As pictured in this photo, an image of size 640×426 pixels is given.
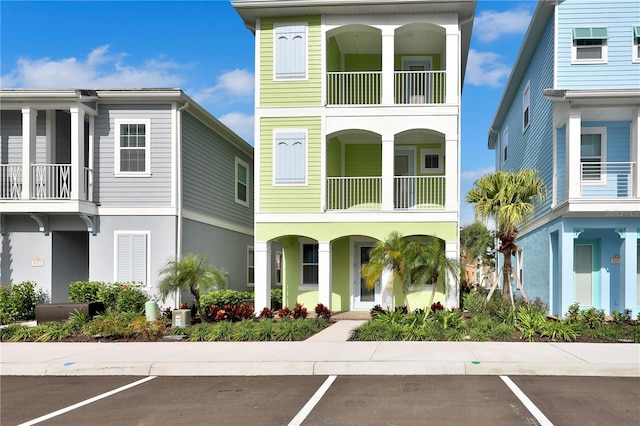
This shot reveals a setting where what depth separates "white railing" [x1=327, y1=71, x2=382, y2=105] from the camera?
19.1 meters

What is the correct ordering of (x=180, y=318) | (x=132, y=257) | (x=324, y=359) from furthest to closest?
(x=132, y=257), (x=180, y=318), (x=324, y=359)

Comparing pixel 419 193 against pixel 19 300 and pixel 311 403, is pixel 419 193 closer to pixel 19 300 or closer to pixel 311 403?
pixel 311 403

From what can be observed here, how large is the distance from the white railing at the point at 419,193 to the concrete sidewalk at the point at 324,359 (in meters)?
7.35

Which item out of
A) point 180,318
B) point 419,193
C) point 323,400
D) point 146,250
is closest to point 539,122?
point 419,193

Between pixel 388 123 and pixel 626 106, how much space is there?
6742 millimetres

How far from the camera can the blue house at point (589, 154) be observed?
16156 mm

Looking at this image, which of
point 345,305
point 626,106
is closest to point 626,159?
point 626,106

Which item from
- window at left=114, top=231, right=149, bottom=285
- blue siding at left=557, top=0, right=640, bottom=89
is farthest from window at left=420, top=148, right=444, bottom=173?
window at left=114, top=231, right=149, bottom=285

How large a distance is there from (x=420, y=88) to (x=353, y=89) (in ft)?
7.71

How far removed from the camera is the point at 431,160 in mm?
20484

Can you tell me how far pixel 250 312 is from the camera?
1617 cm

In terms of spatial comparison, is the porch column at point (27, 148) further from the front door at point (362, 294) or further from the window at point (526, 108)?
the window at point (526, 108)

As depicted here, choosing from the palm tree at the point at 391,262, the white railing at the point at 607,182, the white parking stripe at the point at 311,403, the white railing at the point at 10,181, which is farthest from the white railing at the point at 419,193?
the white railing at the point at 10,181

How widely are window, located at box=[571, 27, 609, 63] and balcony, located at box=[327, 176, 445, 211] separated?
559 centimetres
